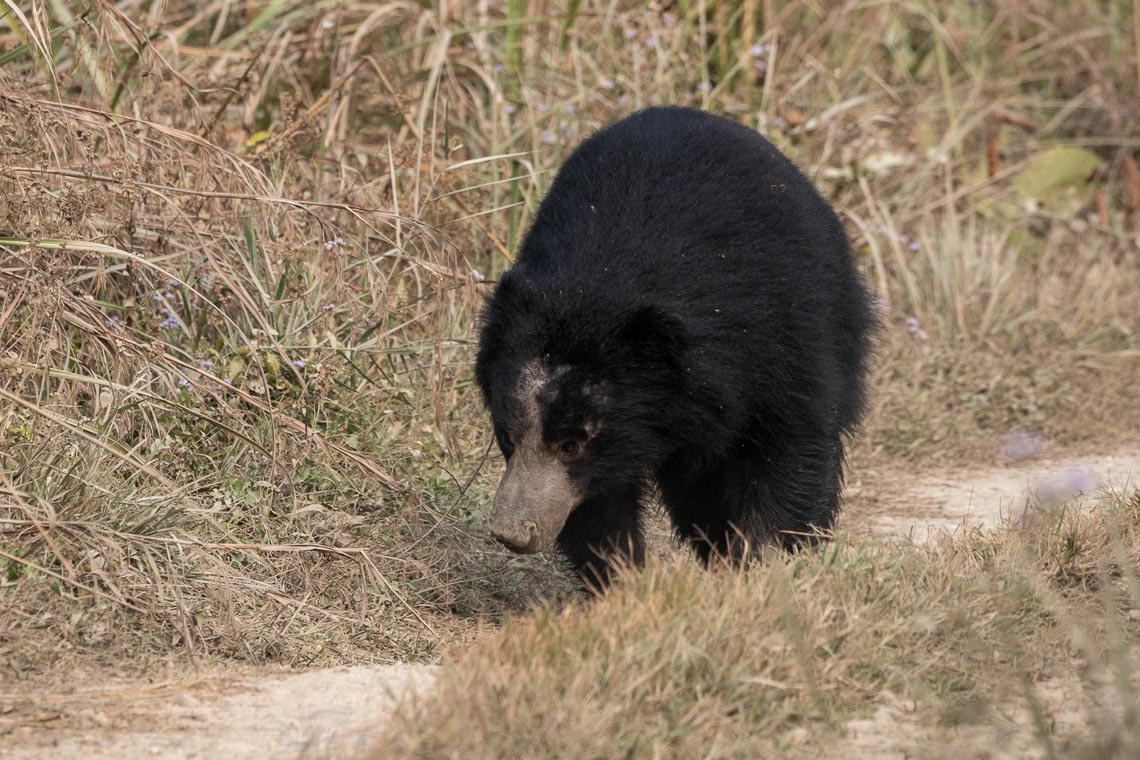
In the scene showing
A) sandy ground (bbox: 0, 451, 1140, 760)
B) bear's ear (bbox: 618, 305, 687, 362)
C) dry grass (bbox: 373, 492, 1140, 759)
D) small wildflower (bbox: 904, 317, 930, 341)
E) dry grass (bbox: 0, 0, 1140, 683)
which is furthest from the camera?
small wildflower (bbox: 904, 317, 930, 341)

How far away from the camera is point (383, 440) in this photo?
5.05 metres

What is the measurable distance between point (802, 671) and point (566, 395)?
1.17 meters

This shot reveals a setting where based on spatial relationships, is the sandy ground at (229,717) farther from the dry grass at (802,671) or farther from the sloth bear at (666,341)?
the sloth bear at (666,341)

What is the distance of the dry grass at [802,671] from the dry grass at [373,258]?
112cm

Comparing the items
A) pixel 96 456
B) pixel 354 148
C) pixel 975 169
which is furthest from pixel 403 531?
pixel 975 169

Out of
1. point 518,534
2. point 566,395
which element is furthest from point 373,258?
point 518,534

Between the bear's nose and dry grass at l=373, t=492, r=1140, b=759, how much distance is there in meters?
0.49

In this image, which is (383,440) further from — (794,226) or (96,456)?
(794,226)

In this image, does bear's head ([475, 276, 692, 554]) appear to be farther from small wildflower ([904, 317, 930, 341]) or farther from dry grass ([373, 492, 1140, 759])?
small wildflower ([904, 317, 930, 341])

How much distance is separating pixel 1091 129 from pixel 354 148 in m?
5.47

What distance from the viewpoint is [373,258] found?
4.96 m

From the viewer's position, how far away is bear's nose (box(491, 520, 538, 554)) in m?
3.87

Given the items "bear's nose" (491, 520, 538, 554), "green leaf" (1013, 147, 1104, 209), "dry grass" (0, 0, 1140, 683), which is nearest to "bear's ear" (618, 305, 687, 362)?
"bear's nose" (491, 520, 538, 554)

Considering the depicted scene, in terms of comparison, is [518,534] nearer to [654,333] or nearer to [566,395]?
[566,395]
